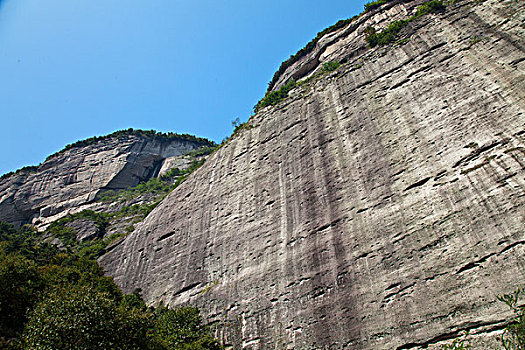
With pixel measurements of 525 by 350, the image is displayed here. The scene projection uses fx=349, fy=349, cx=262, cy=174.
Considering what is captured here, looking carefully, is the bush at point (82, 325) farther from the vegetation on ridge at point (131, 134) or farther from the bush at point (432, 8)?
the vegetation on ridge at point (131, 134)

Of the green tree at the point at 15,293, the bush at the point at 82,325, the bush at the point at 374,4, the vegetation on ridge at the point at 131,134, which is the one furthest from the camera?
the vegetation on ridge at the point at 131,134

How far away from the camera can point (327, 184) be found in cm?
1481

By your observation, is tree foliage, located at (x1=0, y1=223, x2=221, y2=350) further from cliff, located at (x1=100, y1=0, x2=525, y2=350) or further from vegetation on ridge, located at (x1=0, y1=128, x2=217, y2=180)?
vegetation on ridge, located at (x1=0, y1=128, x2=217, y2=180)

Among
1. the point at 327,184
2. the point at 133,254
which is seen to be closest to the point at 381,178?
the point at 327,184

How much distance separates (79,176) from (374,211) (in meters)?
47.4

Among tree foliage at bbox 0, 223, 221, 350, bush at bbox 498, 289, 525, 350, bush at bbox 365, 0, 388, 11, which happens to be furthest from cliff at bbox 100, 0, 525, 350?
bush at bbox 365, 0, 388, 11

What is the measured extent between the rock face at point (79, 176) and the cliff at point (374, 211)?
29.0m

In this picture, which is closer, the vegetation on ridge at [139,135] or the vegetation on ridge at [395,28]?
the vegetation on ridge at [395,28]

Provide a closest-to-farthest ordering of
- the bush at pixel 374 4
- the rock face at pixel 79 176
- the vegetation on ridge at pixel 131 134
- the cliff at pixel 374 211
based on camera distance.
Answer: the cliff at pixel 374 211, the bush at pixel 374 4, the rock face at pixel 79 176, the vegetation on ridge at pixel 131 134

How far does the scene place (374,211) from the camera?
41.2 ft

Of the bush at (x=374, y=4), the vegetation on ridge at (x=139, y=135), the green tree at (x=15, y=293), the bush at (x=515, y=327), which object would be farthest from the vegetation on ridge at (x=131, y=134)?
the bush at (x=515, y=327)

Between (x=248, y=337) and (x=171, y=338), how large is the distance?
3453 mm

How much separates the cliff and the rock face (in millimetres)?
29001

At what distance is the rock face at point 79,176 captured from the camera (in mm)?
45156
